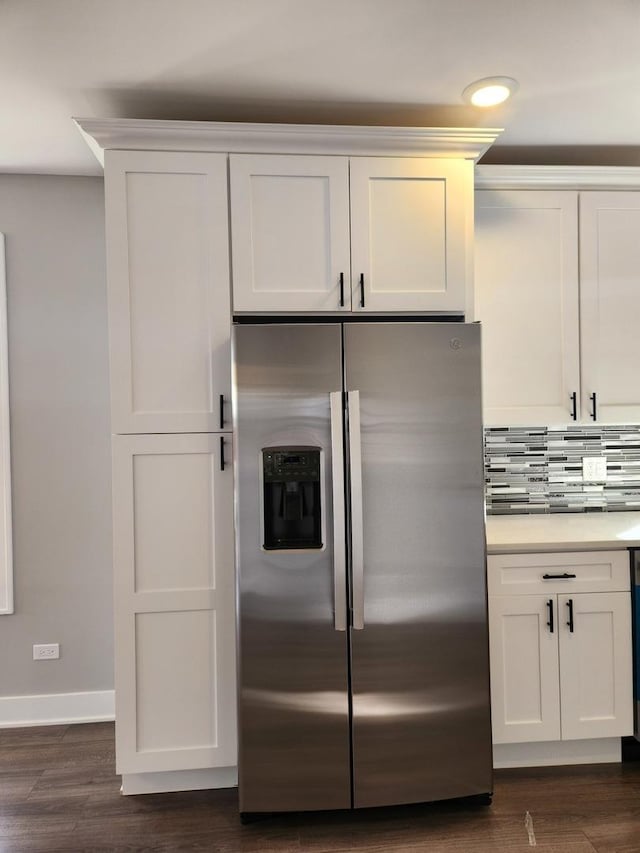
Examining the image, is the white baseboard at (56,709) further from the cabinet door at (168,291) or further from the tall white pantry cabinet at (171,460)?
the cabinet door at (168,291)

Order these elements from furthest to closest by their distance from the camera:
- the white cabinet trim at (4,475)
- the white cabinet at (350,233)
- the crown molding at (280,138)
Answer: the white cabinet trim at (4,475)
the white cabinet at (350,233)
the crown molding at (280,138)

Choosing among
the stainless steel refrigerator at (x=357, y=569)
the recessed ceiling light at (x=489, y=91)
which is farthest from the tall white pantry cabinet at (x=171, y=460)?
the recessed ceiling light at (x=489, y=91)

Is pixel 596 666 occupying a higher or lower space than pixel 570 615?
lower

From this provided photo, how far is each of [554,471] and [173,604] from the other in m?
1.93

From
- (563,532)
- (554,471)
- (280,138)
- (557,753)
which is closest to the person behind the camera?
(280,138)

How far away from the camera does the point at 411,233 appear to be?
8.18 feet

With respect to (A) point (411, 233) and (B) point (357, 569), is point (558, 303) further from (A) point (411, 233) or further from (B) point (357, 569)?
(B) point (357, 569)

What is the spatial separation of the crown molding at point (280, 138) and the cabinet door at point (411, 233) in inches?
2.0

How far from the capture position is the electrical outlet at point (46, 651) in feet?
10.1

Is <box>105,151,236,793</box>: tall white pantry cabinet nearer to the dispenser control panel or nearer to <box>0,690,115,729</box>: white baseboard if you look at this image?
the dispenser control panel

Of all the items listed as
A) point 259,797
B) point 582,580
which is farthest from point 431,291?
point 259,797

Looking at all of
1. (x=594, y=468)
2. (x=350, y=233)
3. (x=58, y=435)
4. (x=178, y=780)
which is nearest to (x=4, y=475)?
(x=58, y=435)

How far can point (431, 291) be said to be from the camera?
8.21ft

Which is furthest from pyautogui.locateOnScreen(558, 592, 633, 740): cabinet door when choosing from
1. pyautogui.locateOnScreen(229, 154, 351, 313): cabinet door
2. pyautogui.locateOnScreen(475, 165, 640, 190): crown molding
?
pyautogui.locateOnScreen(475, 165, 640, 190): crown molding
